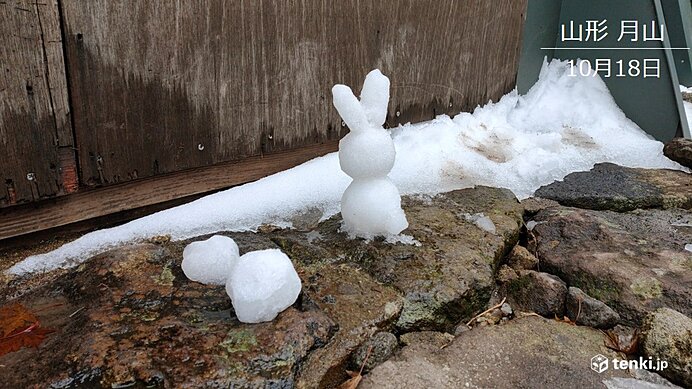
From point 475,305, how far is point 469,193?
3.09 ft

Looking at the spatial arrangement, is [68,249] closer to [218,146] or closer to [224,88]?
[218,146]

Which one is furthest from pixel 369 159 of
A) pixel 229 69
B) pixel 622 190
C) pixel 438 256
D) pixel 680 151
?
pixel 680 151

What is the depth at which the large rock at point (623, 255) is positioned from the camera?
2160mm

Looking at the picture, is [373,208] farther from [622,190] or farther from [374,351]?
[622,190]

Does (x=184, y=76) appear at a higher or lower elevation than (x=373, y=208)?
higher

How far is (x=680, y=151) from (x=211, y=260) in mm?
3124

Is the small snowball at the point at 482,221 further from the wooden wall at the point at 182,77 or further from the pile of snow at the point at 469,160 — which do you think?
the wooden wall at the point at 182,77

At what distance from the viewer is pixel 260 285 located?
1.69m

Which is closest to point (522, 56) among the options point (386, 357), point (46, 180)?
point (386, 357)

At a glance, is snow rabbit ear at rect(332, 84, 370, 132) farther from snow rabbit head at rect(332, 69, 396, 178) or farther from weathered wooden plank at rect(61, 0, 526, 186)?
weathered wooden plank at rect(61, 0, 526, 186)

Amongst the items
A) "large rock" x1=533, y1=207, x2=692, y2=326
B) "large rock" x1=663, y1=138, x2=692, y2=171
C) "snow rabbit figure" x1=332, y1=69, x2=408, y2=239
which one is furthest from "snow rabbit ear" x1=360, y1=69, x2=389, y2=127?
"large rock" x1=663, y1=138, x2=692, y2=171

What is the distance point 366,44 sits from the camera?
10.2 feet

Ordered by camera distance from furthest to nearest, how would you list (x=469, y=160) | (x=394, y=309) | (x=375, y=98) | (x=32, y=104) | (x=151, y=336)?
1. (x=469, y=160)
2. (x=375, y=98)
3. (x=32, y=104)
4. (x=394, y=309)
5. (x=151, y=336)

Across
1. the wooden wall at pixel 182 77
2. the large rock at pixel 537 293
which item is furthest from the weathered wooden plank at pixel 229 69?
the large rock at pixel 537 293
